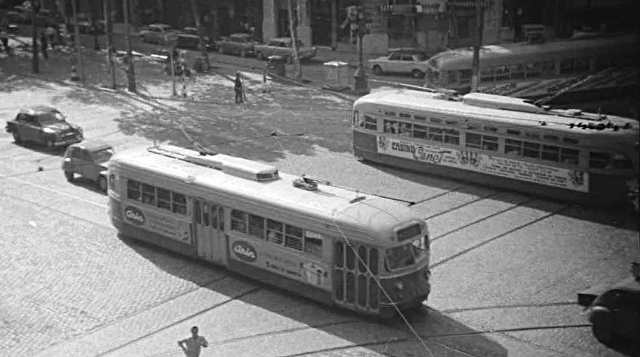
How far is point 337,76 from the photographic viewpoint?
4603 cm

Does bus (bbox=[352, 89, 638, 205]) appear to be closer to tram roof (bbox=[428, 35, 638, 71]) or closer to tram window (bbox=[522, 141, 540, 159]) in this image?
tram window (bbox=[522, 141, 540, 159])

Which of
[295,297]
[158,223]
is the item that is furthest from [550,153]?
[158,223]

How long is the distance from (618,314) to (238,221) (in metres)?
8.37

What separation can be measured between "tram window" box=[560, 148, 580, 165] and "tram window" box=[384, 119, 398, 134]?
21.0 feet

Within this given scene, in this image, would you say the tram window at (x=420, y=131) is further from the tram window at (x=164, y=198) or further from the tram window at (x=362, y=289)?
the tram window at (x=362, y=289)

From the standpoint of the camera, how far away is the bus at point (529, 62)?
130 feet

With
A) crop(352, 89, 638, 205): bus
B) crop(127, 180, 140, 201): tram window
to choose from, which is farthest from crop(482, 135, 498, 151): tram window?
crop(127, 180, 140, 201): tram window

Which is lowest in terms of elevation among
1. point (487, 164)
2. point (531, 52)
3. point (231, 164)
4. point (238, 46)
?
point (487, 164)

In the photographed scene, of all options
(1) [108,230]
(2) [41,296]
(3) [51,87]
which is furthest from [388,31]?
(2) [41,296]

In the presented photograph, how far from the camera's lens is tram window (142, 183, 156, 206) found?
66.9ft

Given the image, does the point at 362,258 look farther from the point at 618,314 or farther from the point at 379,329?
the point at 618,314

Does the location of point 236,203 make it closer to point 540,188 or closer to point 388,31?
point 540,188

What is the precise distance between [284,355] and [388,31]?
46074mm

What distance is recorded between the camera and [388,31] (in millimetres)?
58844
